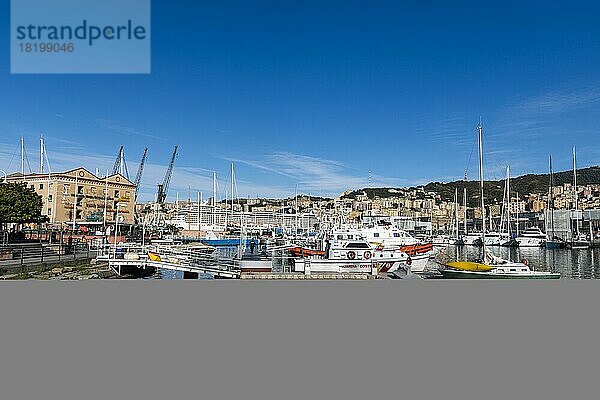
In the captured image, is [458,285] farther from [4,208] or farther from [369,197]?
[369,197]

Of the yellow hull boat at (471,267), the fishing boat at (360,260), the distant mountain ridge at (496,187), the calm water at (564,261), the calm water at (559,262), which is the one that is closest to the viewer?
the yellow hull boat at (471,267)

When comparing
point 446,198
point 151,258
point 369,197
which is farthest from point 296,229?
point 151,258

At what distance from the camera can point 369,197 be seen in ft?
104

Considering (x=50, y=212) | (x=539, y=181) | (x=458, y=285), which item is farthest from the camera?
(x=539, y=181)

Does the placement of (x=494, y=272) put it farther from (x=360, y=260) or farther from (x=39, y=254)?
(x=39, y=254)

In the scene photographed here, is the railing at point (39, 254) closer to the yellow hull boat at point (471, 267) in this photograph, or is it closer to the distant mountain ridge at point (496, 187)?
the yellow hull boat at point (471, 267)

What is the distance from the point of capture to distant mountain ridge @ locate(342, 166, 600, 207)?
30.2 m

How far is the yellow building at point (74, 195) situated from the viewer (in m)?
21.3

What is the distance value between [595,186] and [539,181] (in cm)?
357

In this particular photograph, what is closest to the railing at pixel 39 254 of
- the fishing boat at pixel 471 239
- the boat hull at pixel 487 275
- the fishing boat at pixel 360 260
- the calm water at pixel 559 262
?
the calm water at pixel 559 262

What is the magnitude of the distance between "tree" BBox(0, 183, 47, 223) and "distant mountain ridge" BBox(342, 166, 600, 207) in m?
16.7

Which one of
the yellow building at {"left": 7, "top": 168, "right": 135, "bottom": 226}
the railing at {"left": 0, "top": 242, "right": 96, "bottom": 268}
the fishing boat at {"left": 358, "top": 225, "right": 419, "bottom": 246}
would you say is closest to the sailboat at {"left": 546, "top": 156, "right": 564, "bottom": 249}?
the fishing boat at {"left": 358, "top": 225, "right": 419, "bottom": 246}

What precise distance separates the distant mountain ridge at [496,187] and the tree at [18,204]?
54.7 ft

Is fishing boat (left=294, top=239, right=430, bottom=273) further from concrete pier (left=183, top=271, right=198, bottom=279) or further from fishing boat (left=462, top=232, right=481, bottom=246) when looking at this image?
fishing boat (left=462, top=232, right=481, bottom=246)
